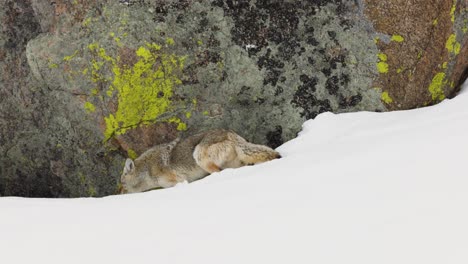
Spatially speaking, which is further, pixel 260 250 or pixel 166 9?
pixel 166 9

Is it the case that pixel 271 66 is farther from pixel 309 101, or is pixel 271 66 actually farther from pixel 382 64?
pixel 382 64

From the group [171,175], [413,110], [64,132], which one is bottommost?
[171,175]

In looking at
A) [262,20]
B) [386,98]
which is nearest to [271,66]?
[262,20]

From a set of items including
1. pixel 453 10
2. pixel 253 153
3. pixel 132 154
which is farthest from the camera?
pixel 132 154

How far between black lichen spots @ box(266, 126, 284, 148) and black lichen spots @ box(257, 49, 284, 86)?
0.53 metres

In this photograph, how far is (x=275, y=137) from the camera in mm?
6711

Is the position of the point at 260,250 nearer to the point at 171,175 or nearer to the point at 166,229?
the point at 166,229

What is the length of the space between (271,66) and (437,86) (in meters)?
1.88

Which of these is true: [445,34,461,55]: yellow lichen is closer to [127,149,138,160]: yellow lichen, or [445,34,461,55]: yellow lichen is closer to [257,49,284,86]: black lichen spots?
[257,49,284,86]: black lichen spots

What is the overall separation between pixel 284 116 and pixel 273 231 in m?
3.04

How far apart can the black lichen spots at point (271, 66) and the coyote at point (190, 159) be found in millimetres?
765

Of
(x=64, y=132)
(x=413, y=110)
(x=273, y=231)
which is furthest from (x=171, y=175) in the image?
(x=273, y=231)

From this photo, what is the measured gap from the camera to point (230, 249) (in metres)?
3.59

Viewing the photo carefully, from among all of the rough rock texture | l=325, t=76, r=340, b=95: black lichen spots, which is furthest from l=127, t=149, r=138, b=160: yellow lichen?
l=325, t=76, r=340, b=95: black lichen spots
